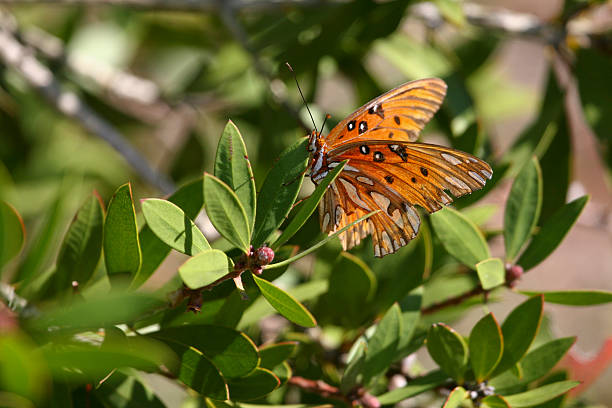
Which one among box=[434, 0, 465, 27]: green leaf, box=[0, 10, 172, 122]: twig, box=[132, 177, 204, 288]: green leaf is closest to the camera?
box=[132, 177, 204, 288]: green leaf

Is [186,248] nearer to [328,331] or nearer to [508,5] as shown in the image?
[328,331]

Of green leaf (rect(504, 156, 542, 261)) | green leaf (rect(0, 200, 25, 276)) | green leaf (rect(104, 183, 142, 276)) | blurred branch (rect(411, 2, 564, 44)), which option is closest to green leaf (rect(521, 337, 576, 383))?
green leaf (rect(504, 156, 542, 261))

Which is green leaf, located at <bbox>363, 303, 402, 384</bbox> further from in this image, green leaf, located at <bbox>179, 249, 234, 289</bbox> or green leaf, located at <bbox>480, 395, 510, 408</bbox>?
green leaf, located at <bbox>179, 249, 234, 289</bbox>

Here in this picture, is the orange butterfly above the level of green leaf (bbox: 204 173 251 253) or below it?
above

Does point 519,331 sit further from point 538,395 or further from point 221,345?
point 221,345

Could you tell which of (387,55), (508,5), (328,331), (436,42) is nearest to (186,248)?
(328,331)

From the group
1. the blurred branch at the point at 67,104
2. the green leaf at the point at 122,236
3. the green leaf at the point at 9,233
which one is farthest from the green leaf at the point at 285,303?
the blurred branch at the point at 67,104

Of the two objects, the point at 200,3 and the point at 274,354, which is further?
the point at 200,3

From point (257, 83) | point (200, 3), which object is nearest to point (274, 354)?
point (200, 3)
